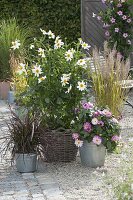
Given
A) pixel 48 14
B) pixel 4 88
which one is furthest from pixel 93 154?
pixel 48 14

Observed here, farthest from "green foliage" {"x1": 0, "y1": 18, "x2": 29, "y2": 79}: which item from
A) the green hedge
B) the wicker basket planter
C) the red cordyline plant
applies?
the wicker basket planter

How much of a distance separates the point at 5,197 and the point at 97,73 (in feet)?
9.56

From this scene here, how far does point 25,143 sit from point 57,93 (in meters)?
0.58

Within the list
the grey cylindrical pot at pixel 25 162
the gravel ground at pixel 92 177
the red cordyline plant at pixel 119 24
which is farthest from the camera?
the red cordyline plant at pixel 119 24

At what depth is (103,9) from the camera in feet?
38.2

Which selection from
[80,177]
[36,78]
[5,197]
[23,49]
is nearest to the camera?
[5,197]

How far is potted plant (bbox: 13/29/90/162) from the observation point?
224 inches

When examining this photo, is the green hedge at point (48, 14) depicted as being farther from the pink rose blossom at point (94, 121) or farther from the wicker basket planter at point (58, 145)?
the pink rose blossom at point (94, 121)

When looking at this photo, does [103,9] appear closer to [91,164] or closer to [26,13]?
[26,13]

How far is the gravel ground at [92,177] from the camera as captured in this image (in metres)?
4.84

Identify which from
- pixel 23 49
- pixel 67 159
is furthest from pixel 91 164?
pixel 23 49

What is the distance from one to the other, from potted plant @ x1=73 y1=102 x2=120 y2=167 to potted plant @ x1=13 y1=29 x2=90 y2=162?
6.0 inches

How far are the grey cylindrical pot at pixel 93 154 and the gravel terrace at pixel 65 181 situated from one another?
0.06 metres

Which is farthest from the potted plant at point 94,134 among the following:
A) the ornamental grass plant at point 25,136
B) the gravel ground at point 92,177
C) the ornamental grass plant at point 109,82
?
the ornamental grass plant at point 109,82
